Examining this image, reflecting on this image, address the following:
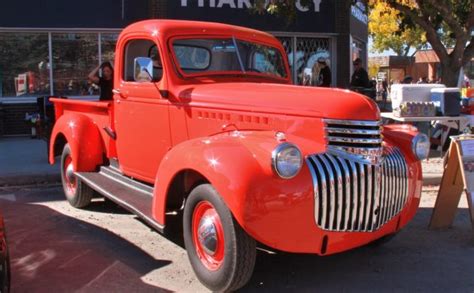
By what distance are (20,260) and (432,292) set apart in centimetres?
335

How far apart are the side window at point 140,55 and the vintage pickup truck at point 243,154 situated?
0.5 inches

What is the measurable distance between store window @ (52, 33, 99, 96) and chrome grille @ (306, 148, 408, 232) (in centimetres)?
1053

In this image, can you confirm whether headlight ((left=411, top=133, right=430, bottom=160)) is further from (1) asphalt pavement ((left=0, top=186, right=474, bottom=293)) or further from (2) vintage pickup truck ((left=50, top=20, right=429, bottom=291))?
(1) asphalt pavement ((left=0, top=186, right=474, bottom=293))

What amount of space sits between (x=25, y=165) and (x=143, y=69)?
5149 mm

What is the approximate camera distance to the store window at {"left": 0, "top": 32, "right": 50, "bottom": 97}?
12938 mm

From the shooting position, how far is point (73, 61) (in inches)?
527

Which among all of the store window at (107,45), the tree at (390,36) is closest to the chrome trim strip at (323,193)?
the store window at (107,45)

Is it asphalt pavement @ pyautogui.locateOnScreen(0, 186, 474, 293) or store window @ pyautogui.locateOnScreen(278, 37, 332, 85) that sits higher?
store window @ pyautogui.locateOnScreen(278, 37, 332, 85)

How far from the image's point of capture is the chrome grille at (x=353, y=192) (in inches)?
149

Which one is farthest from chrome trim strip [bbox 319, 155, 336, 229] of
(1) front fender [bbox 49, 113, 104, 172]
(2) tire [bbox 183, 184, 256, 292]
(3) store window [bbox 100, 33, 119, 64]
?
(3) store window [bbox 100, 33, 119, 64]

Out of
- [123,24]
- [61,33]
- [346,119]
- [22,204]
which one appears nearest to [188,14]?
[123,24]

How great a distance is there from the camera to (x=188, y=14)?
45.9 ft

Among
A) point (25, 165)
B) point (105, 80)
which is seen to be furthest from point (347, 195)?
point (25, 165)

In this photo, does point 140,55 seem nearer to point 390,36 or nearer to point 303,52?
point 303,52
